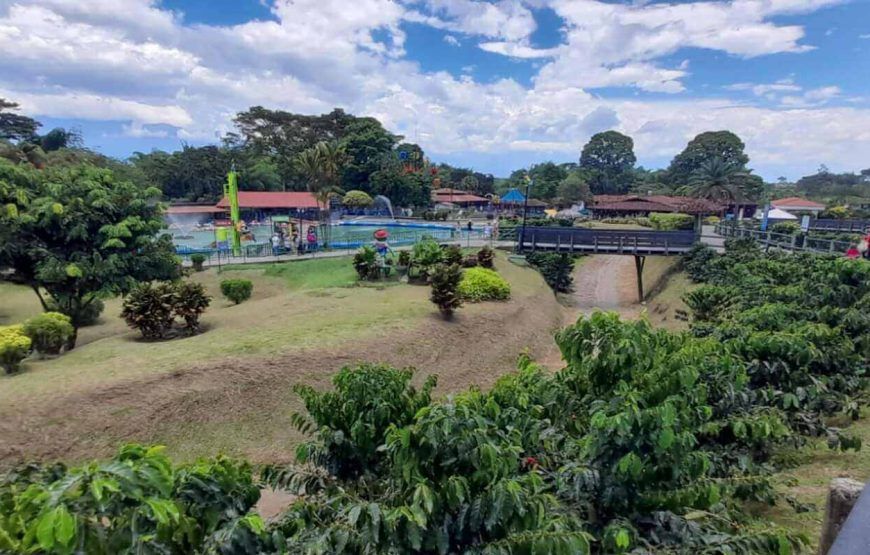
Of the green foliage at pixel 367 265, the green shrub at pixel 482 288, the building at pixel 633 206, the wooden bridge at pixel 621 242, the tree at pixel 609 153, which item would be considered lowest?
the green shrub at pixel 482 288

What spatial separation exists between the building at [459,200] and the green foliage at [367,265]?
42.8m

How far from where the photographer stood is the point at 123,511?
233 cm

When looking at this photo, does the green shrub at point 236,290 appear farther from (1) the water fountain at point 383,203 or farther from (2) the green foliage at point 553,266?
(1) the water fountain at point 383,203

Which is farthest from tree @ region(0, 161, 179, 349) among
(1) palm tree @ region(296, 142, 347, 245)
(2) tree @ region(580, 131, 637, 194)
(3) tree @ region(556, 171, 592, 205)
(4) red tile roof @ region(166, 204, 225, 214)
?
(2) tree @ region(580, 131, 637, 194)

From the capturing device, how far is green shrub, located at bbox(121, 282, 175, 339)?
13.9m

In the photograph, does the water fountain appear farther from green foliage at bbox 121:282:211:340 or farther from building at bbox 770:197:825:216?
building at bbox 770:197:825:216

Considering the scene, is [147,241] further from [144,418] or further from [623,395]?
[623,395]

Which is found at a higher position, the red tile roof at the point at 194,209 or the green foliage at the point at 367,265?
the red tile roof at the point at 194,209

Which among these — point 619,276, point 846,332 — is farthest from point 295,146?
point 846,332

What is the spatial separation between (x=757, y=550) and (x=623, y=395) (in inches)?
46.1

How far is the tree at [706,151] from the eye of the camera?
286ft

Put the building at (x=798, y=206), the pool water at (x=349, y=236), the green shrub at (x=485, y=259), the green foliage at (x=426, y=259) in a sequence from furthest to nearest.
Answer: the building at (x=798, y=206)
the pool water at (x=349, y=236)
the green shrub at (x=485, y=259)
the green foliage at (x=426, y=259)

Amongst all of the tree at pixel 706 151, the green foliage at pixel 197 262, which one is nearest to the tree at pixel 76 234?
the green foliage at pixel 197 262

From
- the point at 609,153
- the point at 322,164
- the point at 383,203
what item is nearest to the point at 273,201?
the point at 383,203
